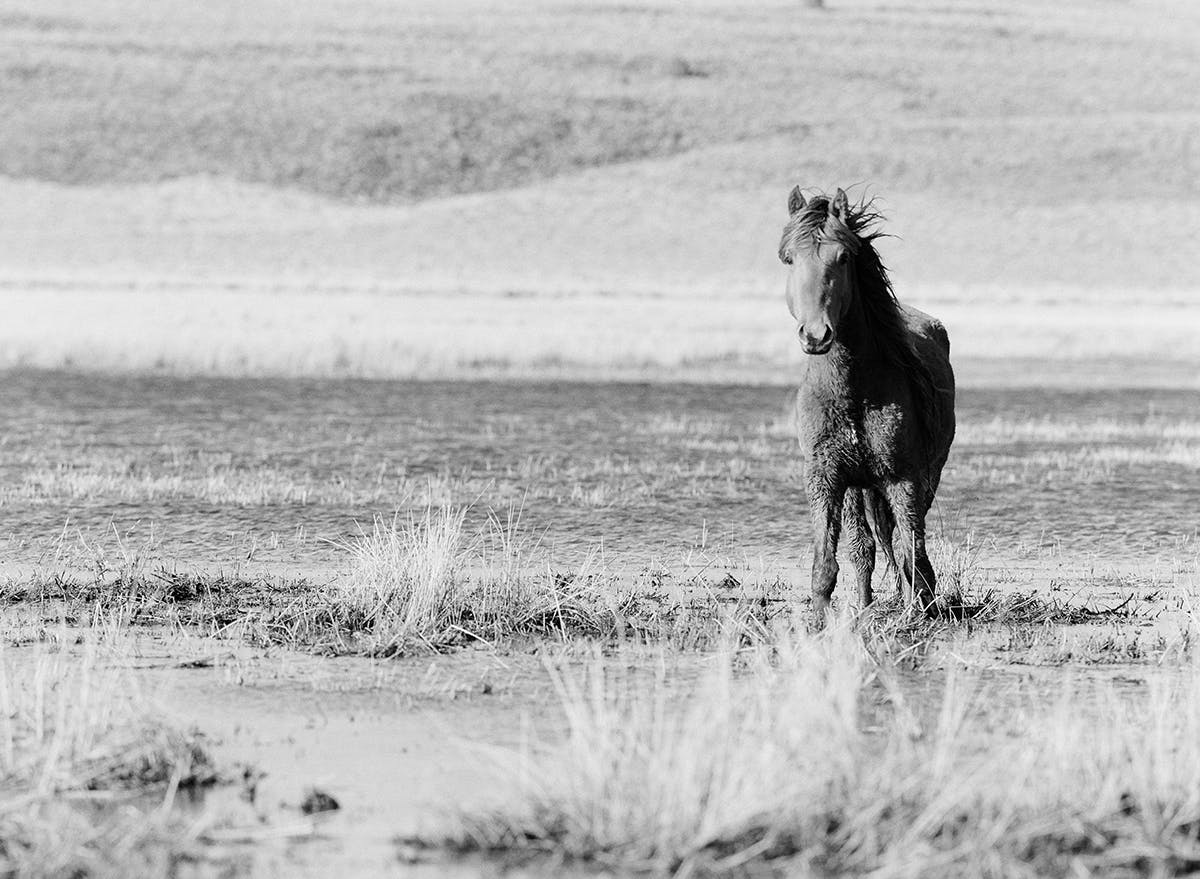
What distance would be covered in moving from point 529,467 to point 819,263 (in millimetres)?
8738

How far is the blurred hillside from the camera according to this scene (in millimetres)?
51344

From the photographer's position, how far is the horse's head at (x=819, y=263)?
7891mm

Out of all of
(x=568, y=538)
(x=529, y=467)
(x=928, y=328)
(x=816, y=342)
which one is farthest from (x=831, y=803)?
(x=529, y=467)

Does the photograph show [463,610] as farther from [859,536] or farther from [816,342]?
[816,342]

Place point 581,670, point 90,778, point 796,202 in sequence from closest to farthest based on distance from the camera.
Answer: point 90,778 < point 581,670 < point 796,202

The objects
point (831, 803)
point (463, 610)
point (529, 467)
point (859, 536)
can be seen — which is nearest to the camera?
point (831, 803)

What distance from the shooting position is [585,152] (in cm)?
6519

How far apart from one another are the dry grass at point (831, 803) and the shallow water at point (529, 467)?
5.66 metres

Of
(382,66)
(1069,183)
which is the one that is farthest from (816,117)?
(382,66)

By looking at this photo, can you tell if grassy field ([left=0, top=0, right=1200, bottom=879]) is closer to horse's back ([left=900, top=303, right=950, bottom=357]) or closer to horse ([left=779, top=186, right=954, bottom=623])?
horse ([left=779, top=186, right=954, bottom=623])

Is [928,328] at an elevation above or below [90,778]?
above

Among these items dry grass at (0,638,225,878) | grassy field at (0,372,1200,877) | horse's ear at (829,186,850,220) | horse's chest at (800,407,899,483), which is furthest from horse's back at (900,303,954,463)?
dry grass at (0,638,225,878)

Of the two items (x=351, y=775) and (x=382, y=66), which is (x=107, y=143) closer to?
(x=382, y=66)

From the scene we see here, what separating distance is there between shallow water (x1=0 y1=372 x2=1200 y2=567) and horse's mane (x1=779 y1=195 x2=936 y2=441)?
8.81 ft
